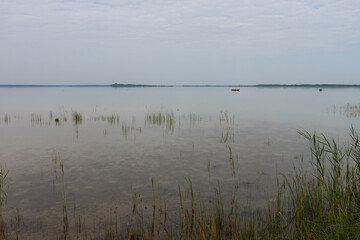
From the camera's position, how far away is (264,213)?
6094mm

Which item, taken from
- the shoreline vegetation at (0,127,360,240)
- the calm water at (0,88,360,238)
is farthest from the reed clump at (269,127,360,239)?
the calm water at (0,88,360,238)

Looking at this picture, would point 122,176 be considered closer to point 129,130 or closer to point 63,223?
point 63,223

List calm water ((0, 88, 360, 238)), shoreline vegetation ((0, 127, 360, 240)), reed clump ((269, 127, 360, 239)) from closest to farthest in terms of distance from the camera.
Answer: reed clump ((269, 127, 360, 239))
shoreline vegetation ((0, 127, 360, 240))
calm water ((0, 88, 360, 238))

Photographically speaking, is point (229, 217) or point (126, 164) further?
point (126, 164)

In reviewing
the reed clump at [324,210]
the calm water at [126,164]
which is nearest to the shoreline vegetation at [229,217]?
the reed clump at [324,210]

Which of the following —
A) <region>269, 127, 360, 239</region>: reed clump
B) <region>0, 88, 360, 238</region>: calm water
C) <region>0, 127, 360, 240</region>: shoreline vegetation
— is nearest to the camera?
<region>269, 127, 360, 239</region>: reed clump

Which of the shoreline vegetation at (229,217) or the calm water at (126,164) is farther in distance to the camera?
the calm water at (126,164)

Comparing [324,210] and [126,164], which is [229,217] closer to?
[324,210]

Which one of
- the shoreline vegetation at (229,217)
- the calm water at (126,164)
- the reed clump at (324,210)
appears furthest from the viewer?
the calm water at (126,164)

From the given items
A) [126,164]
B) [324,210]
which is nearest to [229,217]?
[324,210]

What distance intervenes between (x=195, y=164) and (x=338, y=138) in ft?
27.7

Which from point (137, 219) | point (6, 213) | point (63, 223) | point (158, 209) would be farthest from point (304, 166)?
point (6, 213)

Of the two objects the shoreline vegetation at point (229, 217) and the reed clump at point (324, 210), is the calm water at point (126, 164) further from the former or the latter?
the reed clump at point (324, 210)

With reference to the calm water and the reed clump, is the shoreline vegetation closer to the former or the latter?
the reed clump
